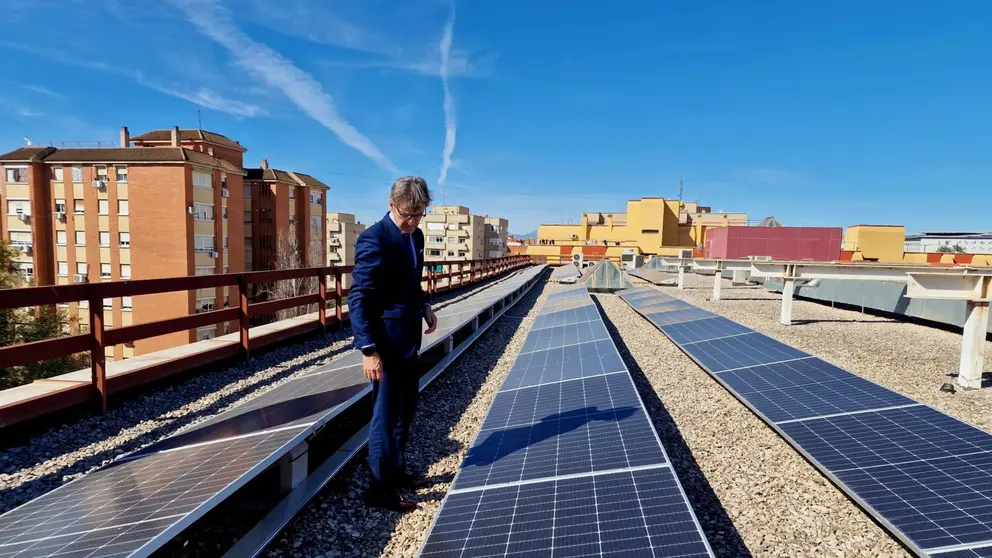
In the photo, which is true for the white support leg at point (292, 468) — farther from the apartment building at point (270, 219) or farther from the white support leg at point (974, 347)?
the apartment building at point (270, 219)

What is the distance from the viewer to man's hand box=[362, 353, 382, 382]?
103 inches

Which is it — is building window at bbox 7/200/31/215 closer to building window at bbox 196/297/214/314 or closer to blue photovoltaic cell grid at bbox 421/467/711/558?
building window at bbox 196/297/214/314

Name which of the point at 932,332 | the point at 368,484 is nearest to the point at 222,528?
the point at 368,484

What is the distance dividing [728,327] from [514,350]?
12.4 feet

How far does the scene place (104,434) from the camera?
3814 millimetres

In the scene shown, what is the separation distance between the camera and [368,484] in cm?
331

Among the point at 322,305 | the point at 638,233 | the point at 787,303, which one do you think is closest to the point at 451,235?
the point at 638,233

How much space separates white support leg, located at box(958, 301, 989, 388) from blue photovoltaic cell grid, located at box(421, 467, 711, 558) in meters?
5.98

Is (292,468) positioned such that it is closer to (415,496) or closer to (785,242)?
(415,496)

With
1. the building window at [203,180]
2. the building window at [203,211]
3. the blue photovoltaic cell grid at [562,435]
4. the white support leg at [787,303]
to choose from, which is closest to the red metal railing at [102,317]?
the blue photovoltaic cell grid at [562,435]

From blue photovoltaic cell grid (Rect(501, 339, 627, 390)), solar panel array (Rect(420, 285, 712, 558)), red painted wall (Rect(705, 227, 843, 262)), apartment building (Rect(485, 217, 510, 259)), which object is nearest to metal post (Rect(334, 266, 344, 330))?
blue photovoltaic cell grid (Rect(501, 339, 627, 390))

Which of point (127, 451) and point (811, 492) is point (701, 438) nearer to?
point (811, 492)

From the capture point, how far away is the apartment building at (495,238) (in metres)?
111

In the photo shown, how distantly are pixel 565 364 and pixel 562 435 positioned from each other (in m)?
2.15
